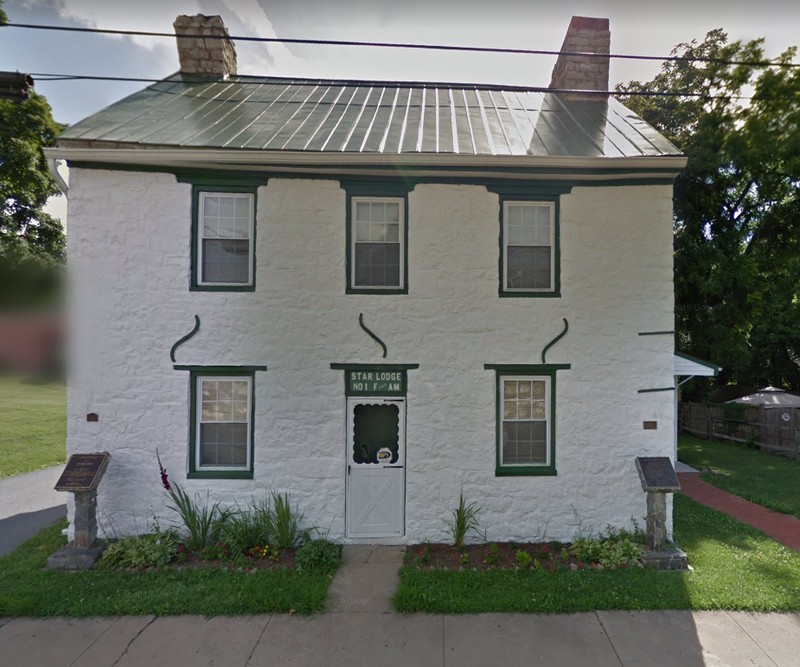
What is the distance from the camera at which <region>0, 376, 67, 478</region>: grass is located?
33.8 feet

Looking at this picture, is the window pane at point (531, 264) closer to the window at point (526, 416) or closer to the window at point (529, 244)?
the window at point (529, 244)

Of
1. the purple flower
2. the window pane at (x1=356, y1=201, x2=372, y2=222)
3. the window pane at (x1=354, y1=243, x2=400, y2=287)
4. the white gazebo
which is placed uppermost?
the window pane at (x1=356, y1=201, x2=372, y2=222)

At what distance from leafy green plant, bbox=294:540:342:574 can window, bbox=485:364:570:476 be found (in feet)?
8.88

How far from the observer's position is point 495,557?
5.55 meters

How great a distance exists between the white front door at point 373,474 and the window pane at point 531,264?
265cm

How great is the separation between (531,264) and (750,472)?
939cm

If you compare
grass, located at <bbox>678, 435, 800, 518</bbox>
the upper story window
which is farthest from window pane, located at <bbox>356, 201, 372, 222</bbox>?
grass, located at <bbox>678, 435, 800, 518</bbox>

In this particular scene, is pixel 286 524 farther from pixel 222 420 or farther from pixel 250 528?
pixel 222 420

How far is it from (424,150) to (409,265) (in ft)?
5.61

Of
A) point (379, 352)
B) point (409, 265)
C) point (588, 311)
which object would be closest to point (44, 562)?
point (379, 352)

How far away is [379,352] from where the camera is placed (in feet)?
20.0

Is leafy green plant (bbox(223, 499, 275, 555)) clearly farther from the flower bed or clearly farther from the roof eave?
the roof eave

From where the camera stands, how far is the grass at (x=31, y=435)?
10.3 metres

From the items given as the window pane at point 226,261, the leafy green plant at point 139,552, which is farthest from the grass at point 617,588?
the window pane at point 226,261
